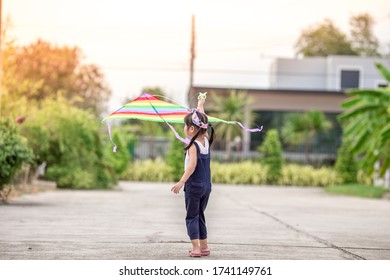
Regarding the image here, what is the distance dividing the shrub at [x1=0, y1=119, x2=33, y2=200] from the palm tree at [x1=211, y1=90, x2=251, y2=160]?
73.3 ft

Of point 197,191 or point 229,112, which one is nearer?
point 197,191

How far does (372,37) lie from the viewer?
49.0 meters

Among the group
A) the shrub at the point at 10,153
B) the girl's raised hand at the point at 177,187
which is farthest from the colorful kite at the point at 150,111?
the shrub at the point at 10,153

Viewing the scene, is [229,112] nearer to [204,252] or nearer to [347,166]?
[347,166]

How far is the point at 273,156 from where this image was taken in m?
33.0

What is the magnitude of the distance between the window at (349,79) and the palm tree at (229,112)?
416 inches

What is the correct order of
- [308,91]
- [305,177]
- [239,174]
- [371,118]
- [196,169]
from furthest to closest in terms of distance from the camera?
[308,91] < [305,177] < [239,174] < [371,118] < [196,169]

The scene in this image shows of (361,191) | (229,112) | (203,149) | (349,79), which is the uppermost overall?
(349,79)

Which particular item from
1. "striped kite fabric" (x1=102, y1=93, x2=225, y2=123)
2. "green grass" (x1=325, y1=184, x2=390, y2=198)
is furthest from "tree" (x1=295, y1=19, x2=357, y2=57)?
"striped kite fabric" (x1=102, y1=93, x2=225, y2=123)

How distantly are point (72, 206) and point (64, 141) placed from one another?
7117 mm

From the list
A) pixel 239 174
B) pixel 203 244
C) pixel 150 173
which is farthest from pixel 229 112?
pixel 203 244

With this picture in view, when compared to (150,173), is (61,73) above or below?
above

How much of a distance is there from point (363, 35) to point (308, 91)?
21.4 feet
